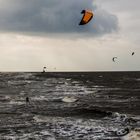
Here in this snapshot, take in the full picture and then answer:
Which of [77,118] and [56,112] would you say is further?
[56,112]

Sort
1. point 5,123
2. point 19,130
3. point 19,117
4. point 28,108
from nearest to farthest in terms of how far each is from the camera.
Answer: point 19,130, point 5,123, point 19,117, point 28,108

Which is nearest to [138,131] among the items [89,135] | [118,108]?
[89,135]

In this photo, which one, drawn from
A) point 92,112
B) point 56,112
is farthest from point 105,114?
point 56,112

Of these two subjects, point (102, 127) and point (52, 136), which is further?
point (102, 127)

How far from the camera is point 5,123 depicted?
3466 cm

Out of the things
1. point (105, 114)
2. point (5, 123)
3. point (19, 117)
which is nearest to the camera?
point (5, 123)

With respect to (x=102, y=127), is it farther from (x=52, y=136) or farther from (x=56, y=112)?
(x=56, y=112)

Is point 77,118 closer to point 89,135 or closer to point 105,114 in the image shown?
point 105,114

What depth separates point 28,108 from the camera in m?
46.9

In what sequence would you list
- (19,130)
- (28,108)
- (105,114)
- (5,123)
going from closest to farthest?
(19,130) < (5,123) < (105,114) < (28,108)

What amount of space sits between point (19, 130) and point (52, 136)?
337cm

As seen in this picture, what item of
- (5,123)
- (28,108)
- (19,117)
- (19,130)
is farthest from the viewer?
(28,108)

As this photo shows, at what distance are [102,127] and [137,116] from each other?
901 centimetres

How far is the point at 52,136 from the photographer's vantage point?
28594 mm
